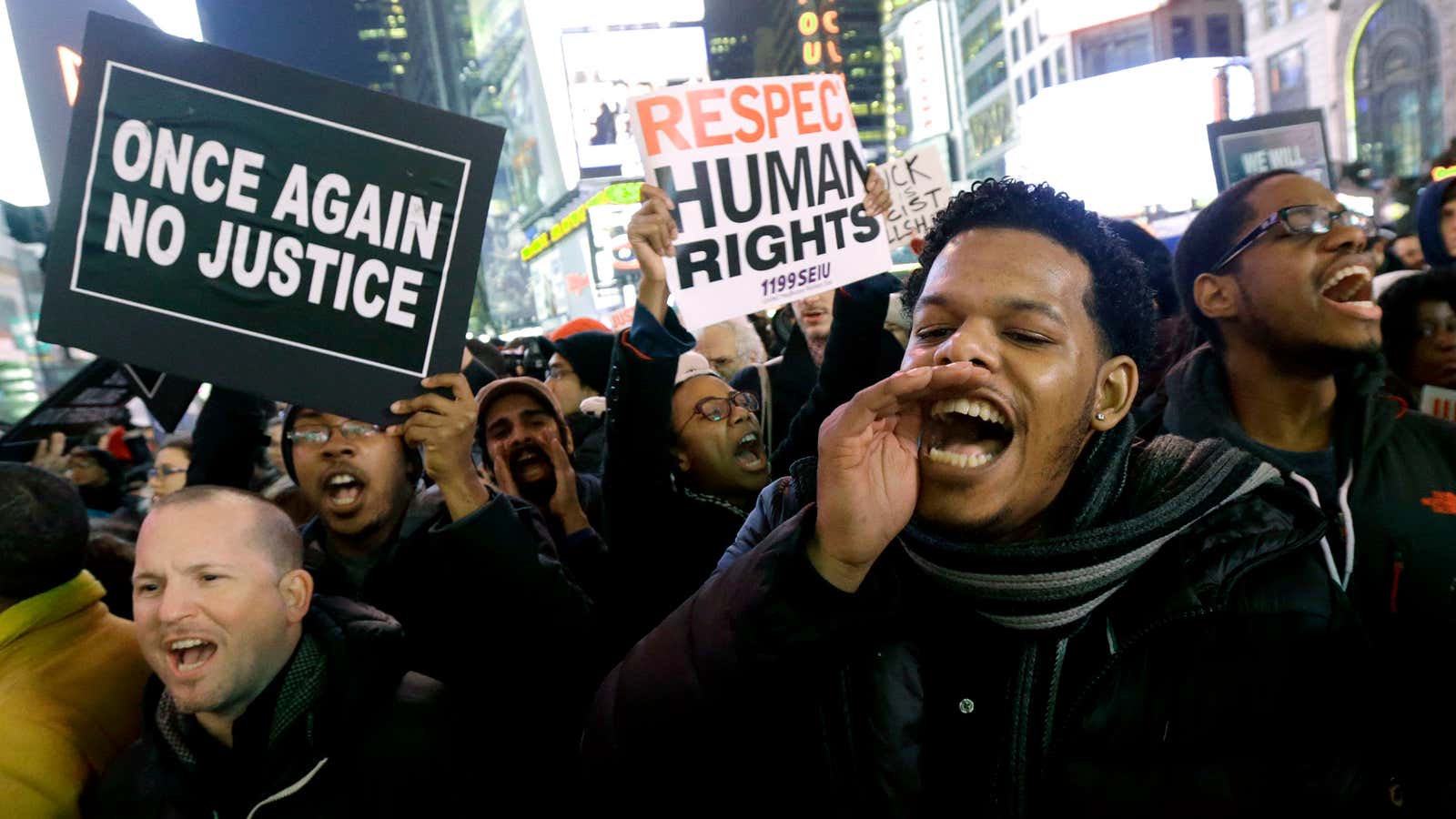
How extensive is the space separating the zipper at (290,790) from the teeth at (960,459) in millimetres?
1448

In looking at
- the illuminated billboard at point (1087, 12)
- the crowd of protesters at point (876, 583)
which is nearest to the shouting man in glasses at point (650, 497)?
the crowd of protesters at point (876, 583)

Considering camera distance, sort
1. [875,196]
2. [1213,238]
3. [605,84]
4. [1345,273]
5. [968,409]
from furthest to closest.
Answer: [605,84]
[875,196]
[1213,238]
[1345,273]
[968,409]

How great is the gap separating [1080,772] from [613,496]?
67.0 inches

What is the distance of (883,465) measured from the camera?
1.49 meters

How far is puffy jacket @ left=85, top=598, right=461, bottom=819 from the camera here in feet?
6.57

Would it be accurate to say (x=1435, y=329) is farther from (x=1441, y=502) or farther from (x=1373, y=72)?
(x=1373, y=72)

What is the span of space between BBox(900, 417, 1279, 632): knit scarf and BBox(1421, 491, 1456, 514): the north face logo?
3.69ft

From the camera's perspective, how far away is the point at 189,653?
2078 mm

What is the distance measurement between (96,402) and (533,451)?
8.58ft

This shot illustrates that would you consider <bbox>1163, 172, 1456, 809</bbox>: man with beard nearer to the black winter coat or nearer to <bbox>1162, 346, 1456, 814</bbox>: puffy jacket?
<bbox>1162, 346, 1456, 814</bbox>: puffy jacket

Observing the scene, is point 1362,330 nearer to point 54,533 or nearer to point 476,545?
point 476,545

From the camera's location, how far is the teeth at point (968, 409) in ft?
5.12

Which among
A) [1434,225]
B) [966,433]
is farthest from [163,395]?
[1434,225]

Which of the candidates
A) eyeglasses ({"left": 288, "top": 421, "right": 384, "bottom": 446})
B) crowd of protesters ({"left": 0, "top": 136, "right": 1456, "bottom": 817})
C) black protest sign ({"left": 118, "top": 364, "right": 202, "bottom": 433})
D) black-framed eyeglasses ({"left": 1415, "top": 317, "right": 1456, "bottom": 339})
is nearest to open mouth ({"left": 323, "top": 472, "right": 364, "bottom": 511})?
crowd of protesters ({"left": 0, "top": 136, "right": 1456, "bottom": 817})
